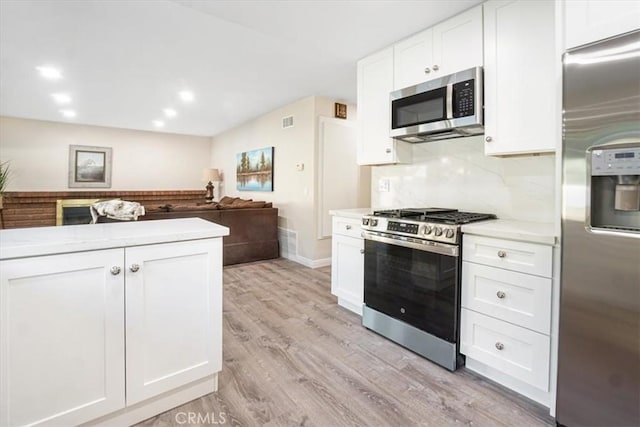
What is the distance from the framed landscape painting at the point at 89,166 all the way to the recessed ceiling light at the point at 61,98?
220 centimetres

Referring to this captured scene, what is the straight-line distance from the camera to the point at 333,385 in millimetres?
1842

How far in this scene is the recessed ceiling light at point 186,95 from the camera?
444 centimetres

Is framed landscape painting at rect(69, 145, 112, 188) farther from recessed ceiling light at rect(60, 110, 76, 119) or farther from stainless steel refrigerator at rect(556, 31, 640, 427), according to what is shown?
stainless steel refrigerator at rect(556, 31, 640, 427)

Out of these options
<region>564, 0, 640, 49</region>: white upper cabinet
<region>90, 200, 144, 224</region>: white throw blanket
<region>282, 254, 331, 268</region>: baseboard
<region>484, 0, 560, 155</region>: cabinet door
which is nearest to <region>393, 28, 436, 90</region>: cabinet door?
<region>484, 0, 560, 155</region>: cabinet door

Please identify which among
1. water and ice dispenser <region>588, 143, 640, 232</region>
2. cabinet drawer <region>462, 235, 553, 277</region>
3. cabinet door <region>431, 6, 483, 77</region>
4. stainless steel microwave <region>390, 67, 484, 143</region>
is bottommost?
cabinet drawer <region>462, 235, 553, 277</region>

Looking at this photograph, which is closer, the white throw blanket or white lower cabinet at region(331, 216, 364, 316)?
white lower cabinet at region(331, 216, 364, 316)

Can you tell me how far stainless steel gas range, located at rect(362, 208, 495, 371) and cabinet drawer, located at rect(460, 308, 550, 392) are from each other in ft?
0.27

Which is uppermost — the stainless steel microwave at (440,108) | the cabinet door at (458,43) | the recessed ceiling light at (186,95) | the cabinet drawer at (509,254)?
the recessed ceiling light at (186,95)

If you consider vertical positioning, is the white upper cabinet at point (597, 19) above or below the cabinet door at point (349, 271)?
above

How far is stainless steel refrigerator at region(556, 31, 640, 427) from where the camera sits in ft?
4.00

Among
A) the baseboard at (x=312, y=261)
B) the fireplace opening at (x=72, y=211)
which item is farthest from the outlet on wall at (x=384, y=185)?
the fireplace opening at (x=72, y=211)

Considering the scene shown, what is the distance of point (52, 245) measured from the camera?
1.25 meters

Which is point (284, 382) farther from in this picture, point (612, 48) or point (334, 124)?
point (334, 124)

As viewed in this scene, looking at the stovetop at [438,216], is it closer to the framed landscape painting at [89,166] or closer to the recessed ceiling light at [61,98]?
the recessed ceiling light at [61,98]
